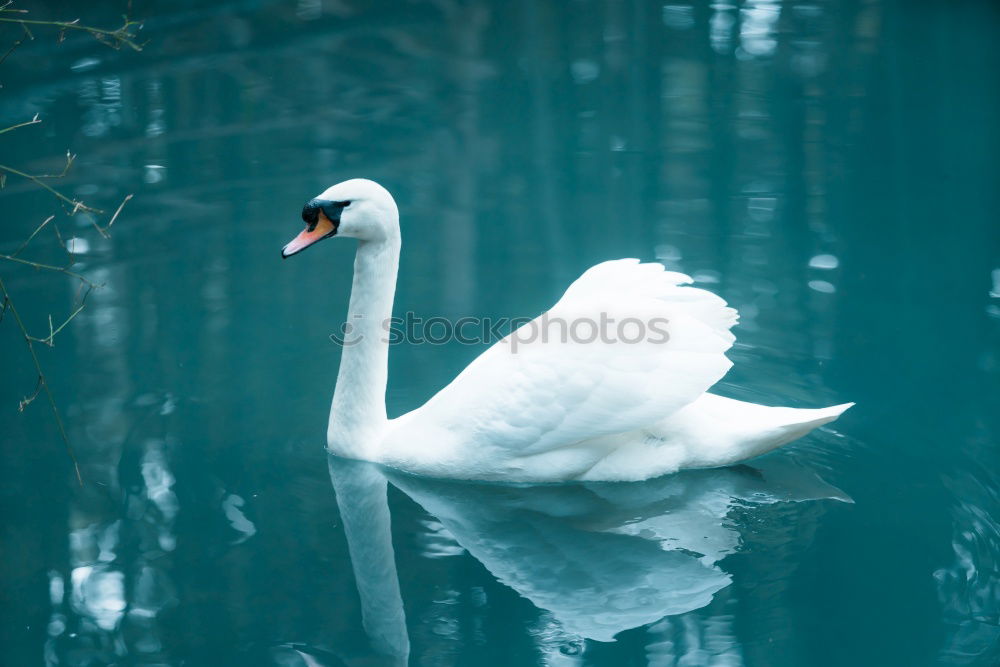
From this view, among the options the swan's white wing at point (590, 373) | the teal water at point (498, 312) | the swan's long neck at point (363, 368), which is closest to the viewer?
the teal water at point (498, 312)

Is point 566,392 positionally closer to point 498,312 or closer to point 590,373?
point 590,373

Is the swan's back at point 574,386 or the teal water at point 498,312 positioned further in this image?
the swan's back at point 574,386

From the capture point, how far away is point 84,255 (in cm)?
602

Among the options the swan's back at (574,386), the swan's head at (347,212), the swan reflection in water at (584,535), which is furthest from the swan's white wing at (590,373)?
the swan's head at (347,212)

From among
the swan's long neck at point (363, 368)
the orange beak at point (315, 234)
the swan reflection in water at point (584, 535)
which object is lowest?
the swan reflection in water at point (584, 535)

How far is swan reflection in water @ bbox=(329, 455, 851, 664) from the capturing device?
12.2 ft

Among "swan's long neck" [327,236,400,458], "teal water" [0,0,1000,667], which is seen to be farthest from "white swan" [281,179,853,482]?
"teal water" [0,0,1000,667]

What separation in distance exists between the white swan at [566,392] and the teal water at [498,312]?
0.15 m

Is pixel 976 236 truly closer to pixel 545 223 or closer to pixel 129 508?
pixel 545 223

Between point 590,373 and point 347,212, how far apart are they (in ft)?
3.48

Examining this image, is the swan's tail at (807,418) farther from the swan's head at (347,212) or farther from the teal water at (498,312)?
the swan's head at (347,212)

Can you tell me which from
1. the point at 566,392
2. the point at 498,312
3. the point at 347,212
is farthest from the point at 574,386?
the point at 498,312

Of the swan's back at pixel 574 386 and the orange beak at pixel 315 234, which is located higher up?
the orange beak at pixel 315 234

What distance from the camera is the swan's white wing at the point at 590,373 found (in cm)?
406
